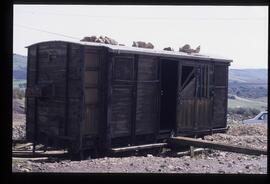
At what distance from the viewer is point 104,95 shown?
38.7 ft

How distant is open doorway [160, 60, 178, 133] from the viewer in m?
14.7

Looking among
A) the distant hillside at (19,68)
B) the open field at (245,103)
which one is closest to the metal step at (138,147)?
the open field at (245,103)

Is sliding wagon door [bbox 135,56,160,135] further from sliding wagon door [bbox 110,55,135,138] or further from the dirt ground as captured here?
the dirt ground

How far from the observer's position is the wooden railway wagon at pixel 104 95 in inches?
452

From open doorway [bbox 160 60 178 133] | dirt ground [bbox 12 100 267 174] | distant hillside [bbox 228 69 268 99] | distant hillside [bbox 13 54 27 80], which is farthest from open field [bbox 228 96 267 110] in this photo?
dirt ground [bbox 12 100 267 174]

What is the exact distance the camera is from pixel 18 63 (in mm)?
64875

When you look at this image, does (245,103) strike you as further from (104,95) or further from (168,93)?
(104,95)

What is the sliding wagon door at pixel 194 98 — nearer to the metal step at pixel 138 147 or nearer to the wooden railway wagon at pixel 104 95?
the wooden railway wagon at pixel 104 95

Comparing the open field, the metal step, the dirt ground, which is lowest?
the open field

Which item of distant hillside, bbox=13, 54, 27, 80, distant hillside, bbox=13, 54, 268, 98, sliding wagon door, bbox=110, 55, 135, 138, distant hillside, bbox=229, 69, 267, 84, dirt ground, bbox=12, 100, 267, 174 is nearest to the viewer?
dirt ground, bbox=12, 100, 267, 174

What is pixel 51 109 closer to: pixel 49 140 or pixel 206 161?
pixel 49 140

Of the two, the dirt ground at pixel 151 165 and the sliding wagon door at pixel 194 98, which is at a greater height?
the sliding wagon door at pixel 194 98
